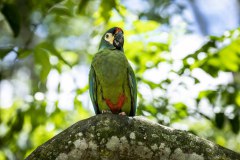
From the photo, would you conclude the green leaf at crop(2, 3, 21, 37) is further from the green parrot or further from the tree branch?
the tree branch

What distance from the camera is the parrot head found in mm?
4039

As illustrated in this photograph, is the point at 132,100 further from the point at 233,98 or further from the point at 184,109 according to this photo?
the point at 233,98

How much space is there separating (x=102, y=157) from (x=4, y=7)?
1549 mm

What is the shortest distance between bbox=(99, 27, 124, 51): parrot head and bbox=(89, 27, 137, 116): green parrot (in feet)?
0.39

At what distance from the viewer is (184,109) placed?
4.10 metres

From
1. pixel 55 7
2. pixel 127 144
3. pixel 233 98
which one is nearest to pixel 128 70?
pixel 55 7

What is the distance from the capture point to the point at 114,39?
13.3 ft

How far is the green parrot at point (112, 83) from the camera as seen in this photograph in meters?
3.78

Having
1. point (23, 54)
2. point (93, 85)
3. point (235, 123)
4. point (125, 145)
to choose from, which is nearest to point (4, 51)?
point (23, 54)

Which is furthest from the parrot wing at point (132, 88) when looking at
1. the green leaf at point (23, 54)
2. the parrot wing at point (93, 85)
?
the green leaf at point (23, 54)

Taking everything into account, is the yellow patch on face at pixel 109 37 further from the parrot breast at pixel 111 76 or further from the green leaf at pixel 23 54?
the green leaf at pixel 23 54

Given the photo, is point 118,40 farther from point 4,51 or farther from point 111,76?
point 4,51

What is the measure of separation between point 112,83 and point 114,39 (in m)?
0.51

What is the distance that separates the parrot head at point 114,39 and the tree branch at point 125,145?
5.14 ft
